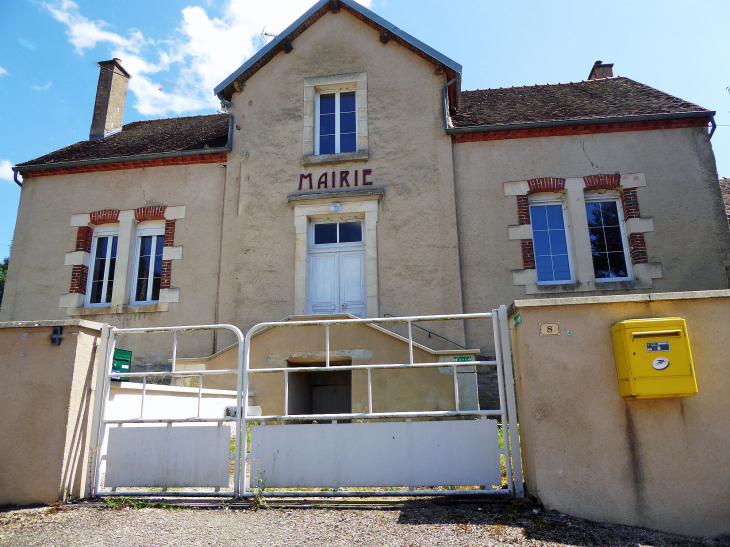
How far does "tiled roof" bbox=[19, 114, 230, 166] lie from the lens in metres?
11.0

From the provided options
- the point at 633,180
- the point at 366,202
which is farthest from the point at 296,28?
the point at 633,180

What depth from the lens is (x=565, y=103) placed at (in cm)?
1083

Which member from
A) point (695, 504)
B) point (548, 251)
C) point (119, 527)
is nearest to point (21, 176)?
point (119, 527)

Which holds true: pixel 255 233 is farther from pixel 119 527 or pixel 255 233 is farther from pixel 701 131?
pixel 701 131

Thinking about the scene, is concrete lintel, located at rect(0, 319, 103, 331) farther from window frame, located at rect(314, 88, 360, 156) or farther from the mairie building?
window frame, located at rect(314, 88, 360, 156)

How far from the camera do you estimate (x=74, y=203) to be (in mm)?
10781

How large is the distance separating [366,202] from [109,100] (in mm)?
7169

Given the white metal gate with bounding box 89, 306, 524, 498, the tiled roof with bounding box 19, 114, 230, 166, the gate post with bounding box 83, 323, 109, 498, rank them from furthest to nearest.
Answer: the tiled roof with bounding box 19, 114, 230, 166
the gate post with bounding box 83, 323, 109, 498
the white metal gate with bounding box 89, 306, 524, 498

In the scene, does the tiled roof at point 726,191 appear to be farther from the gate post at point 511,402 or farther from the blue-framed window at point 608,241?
the gate post at point 511,402

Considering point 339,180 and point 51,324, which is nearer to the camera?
point 51,324

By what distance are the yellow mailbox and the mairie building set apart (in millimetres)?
4983

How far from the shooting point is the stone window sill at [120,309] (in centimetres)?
984

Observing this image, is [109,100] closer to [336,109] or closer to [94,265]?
[94,265]

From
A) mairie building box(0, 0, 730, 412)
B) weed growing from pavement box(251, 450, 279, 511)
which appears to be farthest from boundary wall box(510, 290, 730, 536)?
mairie building box(0, 0, 730, 412)
